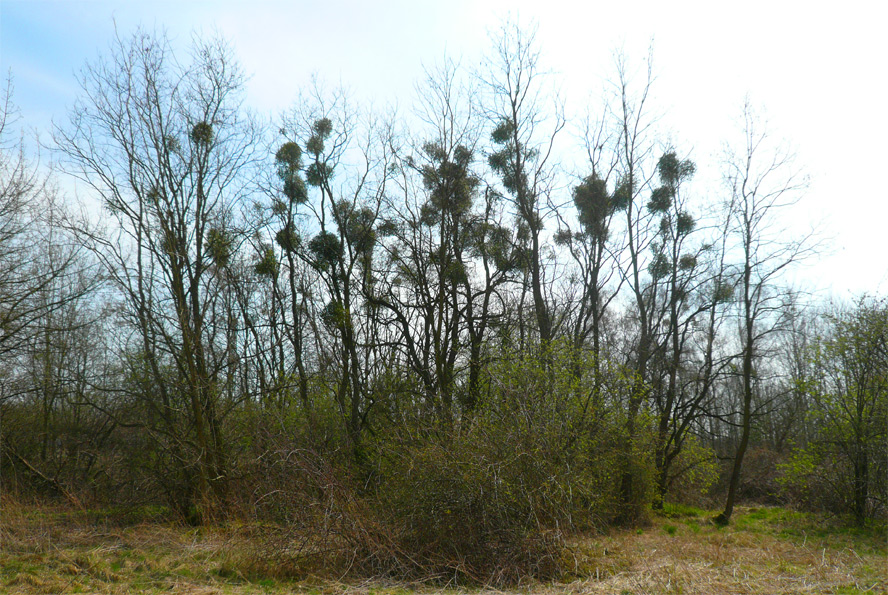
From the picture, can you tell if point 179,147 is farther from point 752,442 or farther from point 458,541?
point 752,442

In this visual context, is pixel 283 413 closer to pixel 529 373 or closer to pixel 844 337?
pixel 529 373

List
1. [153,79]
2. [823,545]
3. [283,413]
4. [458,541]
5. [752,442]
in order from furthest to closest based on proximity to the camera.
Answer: [752,442]
[283,413]
[153,79]
[823,545]
[458,541]

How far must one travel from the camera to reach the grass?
622cm

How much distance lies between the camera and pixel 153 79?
10984mm

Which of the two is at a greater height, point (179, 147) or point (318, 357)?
point (179, 147)

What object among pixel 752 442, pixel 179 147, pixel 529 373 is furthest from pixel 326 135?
pixel 752 442

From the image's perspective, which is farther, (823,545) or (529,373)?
(529,373)

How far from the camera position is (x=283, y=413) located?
13.2 meters

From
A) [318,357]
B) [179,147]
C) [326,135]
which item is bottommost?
[318,357]

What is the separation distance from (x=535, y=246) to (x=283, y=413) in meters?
7.38

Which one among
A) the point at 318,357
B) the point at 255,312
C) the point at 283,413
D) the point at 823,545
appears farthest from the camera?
the point at 255,312

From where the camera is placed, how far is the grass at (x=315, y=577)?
6.22 m

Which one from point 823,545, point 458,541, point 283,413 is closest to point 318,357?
point 283,413

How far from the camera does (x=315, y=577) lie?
650cm
